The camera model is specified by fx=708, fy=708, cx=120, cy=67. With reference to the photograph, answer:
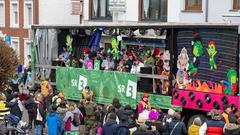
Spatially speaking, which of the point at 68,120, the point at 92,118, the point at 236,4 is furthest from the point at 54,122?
the point at 236,4

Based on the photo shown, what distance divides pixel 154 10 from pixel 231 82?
14314 mm

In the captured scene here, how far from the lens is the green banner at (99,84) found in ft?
70.4

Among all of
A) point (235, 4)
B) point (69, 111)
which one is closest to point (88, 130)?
point (69, 111)

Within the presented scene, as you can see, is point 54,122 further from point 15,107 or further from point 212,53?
point 212,53

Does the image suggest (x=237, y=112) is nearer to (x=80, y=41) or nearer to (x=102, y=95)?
(x=102, y=95)

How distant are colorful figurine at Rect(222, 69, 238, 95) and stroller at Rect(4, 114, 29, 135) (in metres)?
5.56

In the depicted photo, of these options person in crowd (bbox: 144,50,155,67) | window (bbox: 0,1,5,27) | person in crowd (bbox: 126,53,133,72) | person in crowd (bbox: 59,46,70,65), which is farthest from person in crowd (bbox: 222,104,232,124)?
window (bbox: 0,1,5,27)

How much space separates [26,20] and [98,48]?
19.8 metres

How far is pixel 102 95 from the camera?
22.7 m

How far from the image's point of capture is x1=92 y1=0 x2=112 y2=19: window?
3466cm

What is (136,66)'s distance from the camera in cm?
2150

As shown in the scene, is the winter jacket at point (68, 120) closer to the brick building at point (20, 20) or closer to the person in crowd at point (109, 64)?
the person in crowd at point (109, 64)

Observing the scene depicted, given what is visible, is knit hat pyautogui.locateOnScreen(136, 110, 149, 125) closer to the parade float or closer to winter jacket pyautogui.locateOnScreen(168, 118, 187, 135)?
winter jacket pyautogui.locateOnScreen(168, 118, 187, 135)

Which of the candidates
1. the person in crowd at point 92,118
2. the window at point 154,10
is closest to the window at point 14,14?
the window at point 154,10
